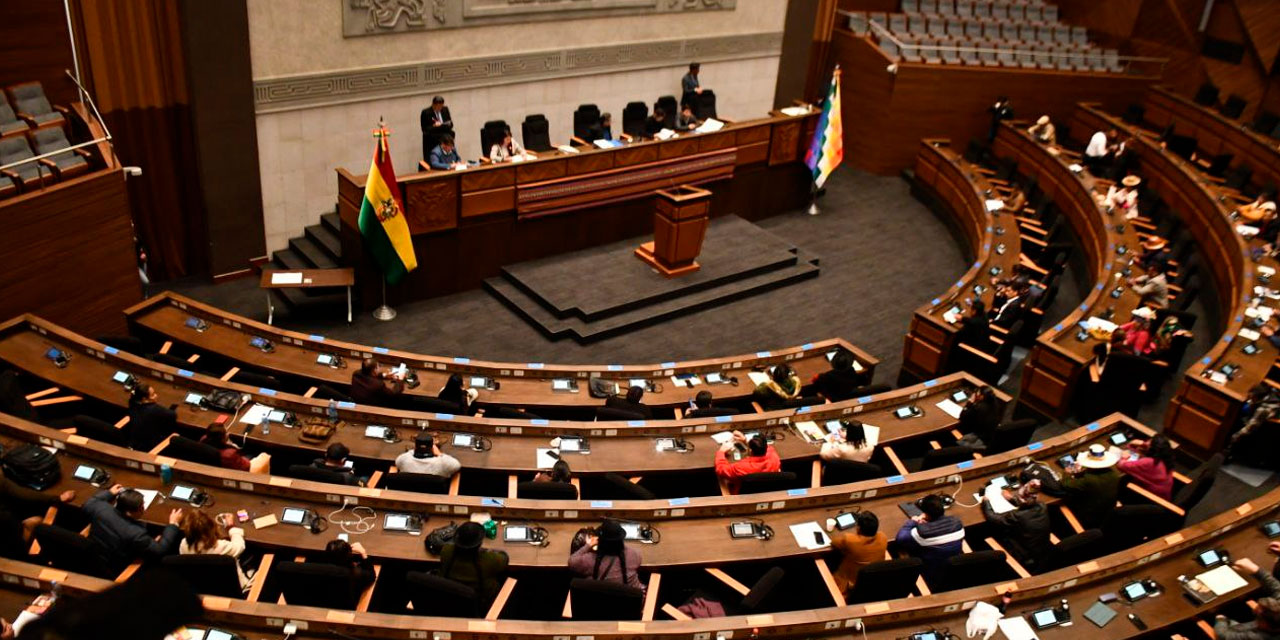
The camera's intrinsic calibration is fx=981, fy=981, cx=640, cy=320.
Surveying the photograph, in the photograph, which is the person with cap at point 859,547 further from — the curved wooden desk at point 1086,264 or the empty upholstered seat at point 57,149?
the empty upholstered seat at point 57,149

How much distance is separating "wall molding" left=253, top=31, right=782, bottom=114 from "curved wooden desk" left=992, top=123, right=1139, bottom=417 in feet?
13.8

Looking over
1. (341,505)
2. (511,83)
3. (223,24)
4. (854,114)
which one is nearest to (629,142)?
(511,83)

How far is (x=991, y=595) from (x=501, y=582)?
283cm

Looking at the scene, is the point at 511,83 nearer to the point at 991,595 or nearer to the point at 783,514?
the point at 783,514

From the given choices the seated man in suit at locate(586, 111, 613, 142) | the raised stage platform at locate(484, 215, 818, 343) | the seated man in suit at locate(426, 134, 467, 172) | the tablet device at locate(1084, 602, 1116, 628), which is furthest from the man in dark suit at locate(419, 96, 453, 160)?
the tablet device at locate(1084, 602, 1116, 628)

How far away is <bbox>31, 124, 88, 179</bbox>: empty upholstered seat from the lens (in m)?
8.72

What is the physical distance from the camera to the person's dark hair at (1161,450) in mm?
7102

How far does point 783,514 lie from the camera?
6449 millimetres

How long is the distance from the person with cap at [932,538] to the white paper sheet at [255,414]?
4.52 meters

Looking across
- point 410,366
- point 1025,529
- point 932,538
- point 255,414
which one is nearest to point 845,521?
point 932,538

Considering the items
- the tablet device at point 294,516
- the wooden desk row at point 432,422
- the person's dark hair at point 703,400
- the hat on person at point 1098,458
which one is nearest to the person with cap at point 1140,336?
the hat on person at point 1098,458

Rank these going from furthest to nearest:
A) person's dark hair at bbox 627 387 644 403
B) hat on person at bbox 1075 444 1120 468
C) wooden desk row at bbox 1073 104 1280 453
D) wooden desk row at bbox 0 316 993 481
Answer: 1. wooden desk row at bbox 1073 104 1280 453
2. person's dark hair at bbox 627 387 644 403
3. hat on person at bbox 1075 444 1120 468
4. wooden desk row at bbox 0 316 993 481

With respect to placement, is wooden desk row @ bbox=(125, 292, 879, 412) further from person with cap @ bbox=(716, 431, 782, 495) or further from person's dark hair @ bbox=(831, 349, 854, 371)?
person with cap @ bbox=(716, 431, 782, 495)

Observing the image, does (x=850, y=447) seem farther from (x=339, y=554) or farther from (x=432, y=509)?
(x=339, y=554)
